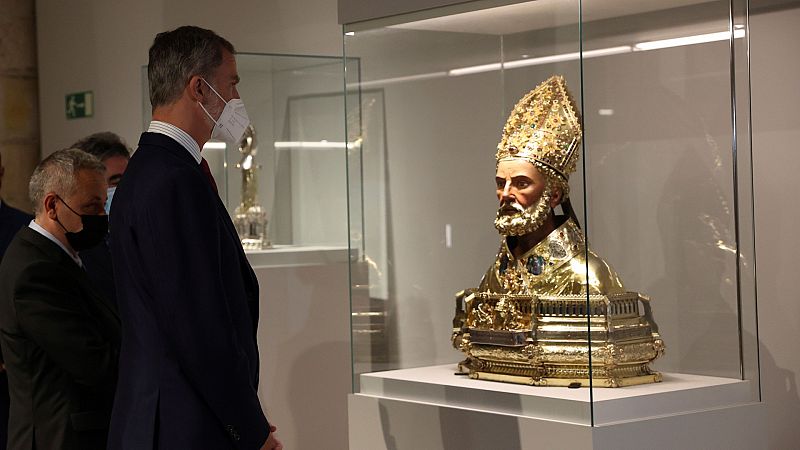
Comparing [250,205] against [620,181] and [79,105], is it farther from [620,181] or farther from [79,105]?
[620,181]

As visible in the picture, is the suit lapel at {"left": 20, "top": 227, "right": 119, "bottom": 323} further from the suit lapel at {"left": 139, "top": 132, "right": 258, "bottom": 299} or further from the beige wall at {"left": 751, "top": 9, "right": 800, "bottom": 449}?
the beige wall at {"left": 751, "top": 9, "right": 800, "bottom": 449}

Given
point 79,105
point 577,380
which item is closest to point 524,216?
point 577,380

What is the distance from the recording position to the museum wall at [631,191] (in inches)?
145

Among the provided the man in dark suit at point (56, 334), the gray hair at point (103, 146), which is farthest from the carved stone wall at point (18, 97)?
the man in dark suit at point (56, 334)

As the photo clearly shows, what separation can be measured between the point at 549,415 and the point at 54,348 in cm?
136

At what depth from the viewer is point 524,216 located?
366 centimetres

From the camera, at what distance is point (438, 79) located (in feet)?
13.7

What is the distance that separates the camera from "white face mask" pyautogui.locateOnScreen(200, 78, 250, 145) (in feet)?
9.42

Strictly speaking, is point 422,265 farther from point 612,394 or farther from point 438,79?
point 612,394

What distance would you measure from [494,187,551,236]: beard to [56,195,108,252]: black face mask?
118 centimetres

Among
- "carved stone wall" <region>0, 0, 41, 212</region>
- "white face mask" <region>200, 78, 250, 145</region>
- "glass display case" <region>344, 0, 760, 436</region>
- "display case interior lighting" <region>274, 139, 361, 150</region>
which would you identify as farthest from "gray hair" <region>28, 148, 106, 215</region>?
"carved stone wall" <region>0, 0, 41, 212</region>

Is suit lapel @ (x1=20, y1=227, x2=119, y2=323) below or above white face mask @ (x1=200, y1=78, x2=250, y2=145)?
below

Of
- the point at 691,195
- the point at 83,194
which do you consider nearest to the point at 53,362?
the point at 83,194

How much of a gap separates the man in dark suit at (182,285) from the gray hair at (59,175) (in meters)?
0.83
